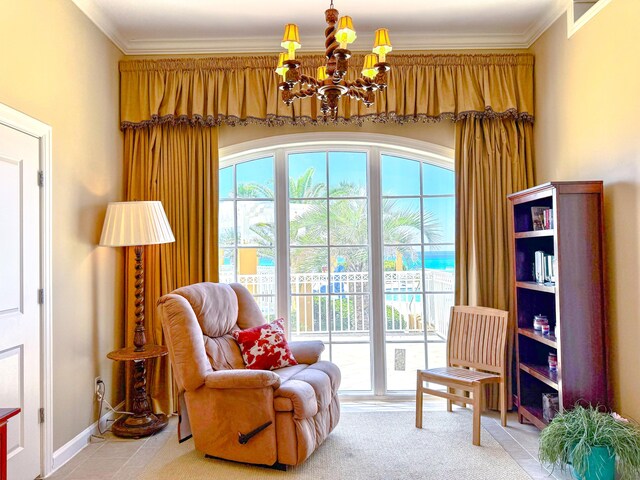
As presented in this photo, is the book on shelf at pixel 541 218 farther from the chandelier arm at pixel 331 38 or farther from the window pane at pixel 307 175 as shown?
the chandelier arm at pixel 331 38

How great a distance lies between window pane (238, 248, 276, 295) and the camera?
4004mm

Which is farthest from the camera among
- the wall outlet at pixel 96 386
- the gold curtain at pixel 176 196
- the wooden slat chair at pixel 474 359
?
the gold curtain at pixel 176 196

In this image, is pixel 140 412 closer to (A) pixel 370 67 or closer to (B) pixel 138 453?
(B) pixel 138 453

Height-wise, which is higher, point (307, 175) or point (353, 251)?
point (307, 175)

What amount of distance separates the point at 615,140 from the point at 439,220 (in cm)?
153

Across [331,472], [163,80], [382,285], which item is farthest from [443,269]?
[163,80]

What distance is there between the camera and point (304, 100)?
12.3 ft

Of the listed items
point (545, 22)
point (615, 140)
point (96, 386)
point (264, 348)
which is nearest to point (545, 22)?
point (545, 22)

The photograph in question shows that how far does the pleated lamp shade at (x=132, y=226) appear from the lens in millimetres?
3168

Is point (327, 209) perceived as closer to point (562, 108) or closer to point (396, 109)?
point (396, 109)

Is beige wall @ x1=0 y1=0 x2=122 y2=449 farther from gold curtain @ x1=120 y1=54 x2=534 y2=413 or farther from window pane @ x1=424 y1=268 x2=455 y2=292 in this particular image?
window pane @ x1=424 y1=268 x2=455 y2=292

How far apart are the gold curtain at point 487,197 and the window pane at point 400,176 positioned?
0.40 metres

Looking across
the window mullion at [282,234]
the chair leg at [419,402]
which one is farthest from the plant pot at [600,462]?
the window mullion at [282,234]

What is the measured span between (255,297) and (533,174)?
8.46 ft
